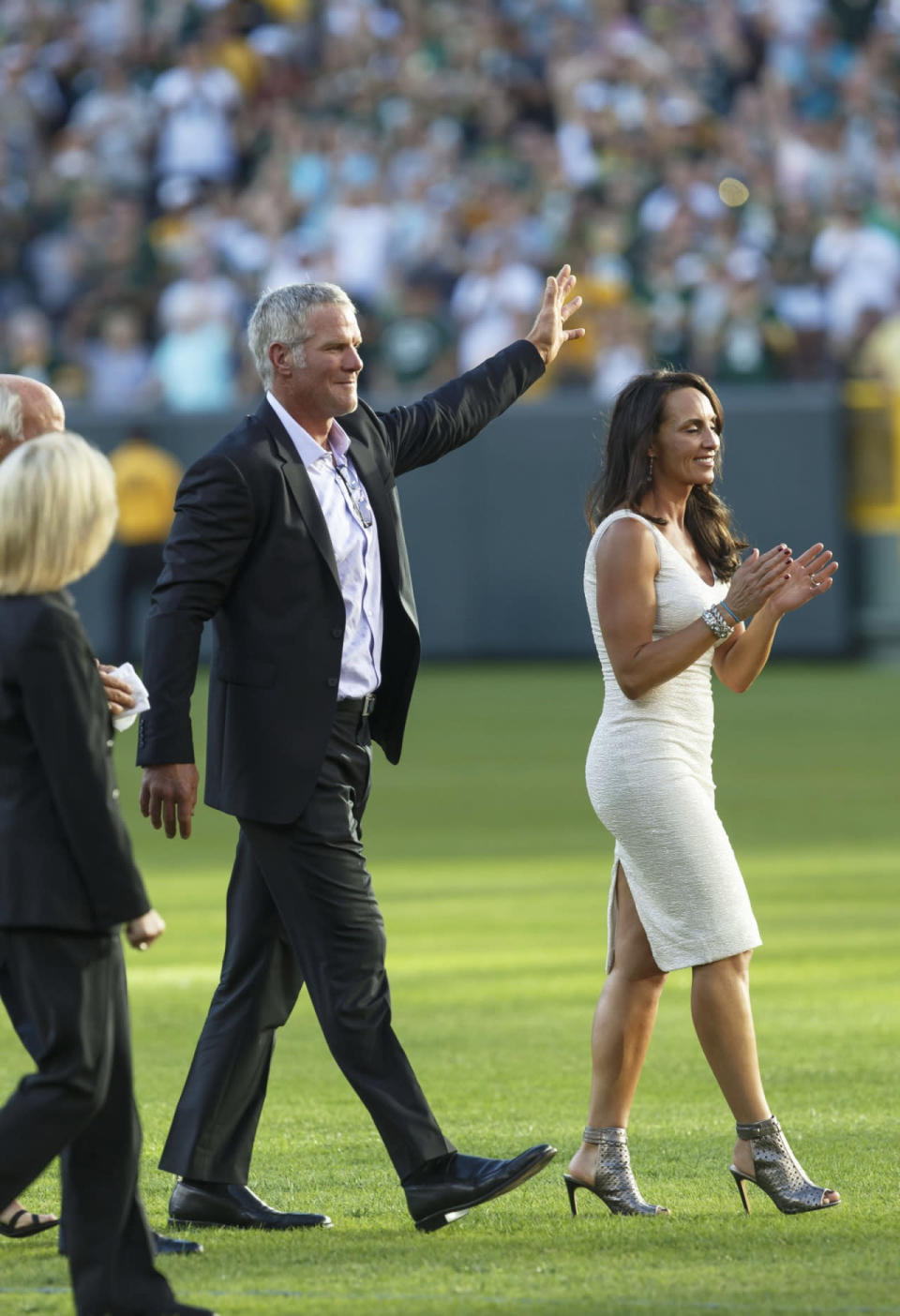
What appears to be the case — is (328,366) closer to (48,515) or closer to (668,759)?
(668,759)

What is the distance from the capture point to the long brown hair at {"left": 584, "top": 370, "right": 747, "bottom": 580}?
17.9 feet

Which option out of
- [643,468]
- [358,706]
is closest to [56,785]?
[358,706]

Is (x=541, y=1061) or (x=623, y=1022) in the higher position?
(x=623, y=1022)

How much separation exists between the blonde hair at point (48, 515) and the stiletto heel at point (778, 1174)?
2109 millimetres

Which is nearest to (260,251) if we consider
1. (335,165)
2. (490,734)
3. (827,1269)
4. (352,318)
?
(335,165)

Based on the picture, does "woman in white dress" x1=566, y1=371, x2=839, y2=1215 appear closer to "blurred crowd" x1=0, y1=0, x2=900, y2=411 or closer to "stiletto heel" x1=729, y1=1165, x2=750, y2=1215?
"stiletto heel" x1=729, y1=1165, x2=750, y2=1215

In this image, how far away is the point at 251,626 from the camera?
5.25m

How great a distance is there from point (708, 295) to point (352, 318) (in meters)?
15.2

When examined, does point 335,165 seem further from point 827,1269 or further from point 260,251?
point 827,1269

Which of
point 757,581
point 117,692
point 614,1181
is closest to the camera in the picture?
point 117,692

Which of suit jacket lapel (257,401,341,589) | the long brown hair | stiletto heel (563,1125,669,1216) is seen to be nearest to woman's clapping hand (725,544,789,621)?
the long brown hair

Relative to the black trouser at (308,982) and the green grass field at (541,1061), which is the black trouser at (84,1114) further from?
the black trouser at (308,982)

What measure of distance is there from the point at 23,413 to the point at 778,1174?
237 centimetres

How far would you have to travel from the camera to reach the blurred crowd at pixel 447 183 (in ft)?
66.7
